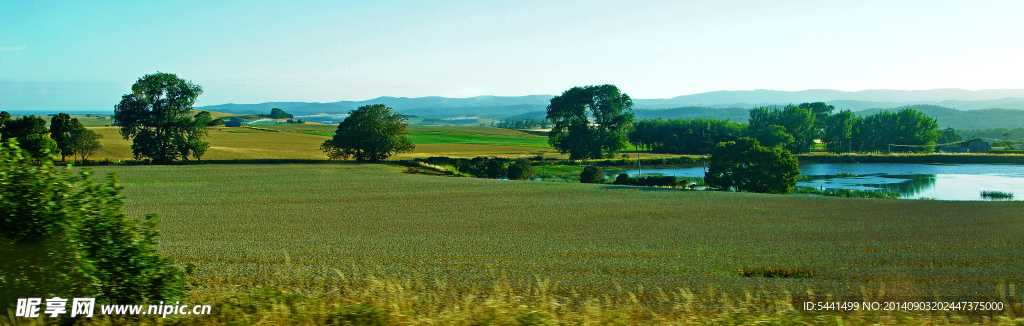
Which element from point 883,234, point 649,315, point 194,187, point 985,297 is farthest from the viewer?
point 194,187

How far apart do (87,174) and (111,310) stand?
1519mm

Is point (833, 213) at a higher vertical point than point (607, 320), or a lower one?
lower

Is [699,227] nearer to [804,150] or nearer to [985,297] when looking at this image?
[985,297]

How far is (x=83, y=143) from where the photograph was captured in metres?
55.6

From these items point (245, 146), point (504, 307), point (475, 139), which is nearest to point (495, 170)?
point (245, 146)

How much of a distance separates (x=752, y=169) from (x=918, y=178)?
99.1 ft

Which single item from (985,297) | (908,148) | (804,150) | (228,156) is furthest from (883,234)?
(908,148)

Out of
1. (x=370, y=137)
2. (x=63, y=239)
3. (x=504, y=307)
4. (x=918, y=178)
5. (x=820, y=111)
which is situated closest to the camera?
(x=63, y=239)

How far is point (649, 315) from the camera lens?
27.8ft

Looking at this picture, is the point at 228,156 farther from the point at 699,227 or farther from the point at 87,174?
the point at 87,174

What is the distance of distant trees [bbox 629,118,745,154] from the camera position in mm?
98625

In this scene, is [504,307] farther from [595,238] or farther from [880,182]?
[880,182]

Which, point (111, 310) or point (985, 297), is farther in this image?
point (985, 297)

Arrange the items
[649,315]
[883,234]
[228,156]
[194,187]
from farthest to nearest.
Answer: [228,156]
[194,187]
[883,234]
[649,315]
